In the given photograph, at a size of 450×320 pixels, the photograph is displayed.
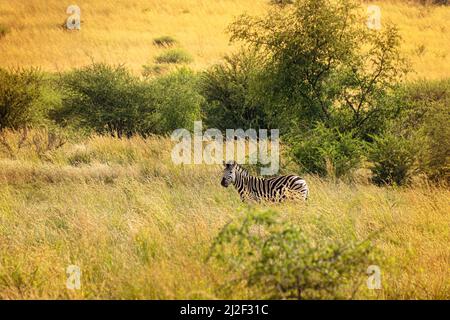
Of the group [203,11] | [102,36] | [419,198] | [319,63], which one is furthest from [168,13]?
[419,198]

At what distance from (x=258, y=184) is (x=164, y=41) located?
103 feet

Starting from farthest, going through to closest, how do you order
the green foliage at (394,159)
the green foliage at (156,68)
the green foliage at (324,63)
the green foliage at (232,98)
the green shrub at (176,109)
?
the green foliage at (156,68)
the green foliage at (232,98)
the green shrub at (176,109)
the green foliage at (324,63)
the green foliage at (394,159)

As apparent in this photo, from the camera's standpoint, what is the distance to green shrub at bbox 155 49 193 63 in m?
36.4

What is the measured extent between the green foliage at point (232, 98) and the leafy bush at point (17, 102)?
17.2 ft

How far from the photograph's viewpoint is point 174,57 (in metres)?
36.4

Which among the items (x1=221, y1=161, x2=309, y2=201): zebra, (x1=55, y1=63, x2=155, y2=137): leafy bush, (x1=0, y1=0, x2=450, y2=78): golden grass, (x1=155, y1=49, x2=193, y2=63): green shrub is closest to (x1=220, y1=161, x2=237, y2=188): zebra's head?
(x1=221, y1=161, x2=309, y2=201): zebra

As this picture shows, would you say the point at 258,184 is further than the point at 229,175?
Yes

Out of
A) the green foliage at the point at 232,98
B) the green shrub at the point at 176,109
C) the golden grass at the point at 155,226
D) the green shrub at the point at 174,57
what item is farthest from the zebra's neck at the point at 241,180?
the green shrub at the point at 174,57

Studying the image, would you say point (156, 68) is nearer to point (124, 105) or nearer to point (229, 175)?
point (124, 105)

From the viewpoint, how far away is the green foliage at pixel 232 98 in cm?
2088

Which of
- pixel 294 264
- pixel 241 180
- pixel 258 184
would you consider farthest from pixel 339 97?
pixel 294 264

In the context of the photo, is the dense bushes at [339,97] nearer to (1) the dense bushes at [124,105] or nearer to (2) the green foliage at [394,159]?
(2) the green foliage at [394,159]

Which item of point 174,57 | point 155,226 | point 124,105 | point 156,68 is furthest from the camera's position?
point 174,57
